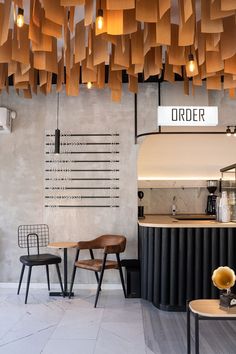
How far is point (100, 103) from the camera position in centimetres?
633

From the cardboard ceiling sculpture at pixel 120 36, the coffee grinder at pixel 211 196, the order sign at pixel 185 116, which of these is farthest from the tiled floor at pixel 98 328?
the coffee grinder at pixel 211 196

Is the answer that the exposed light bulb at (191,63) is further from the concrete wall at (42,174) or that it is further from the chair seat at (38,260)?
the chair seat at (38,260)

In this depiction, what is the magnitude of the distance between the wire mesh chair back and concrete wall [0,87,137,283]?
0.08 meters

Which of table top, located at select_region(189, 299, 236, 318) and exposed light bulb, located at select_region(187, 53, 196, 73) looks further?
exposed light bulb, located at select_region(187, 53, 196, 73)

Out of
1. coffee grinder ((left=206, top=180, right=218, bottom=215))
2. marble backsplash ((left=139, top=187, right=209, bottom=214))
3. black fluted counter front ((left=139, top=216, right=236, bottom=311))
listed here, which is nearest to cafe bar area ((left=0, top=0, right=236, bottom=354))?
black fluted counter front ((left=139, top=216, right=236, bottom=311))

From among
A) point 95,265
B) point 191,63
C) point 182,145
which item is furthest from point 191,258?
point 182,145

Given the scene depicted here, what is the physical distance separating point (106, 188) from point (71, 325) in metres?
2.41

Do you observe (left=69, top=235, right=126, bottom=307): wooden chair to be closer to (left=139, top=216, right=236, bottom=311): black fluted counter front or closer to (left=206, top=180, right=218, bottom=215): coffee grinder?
(left=139, top=216, right=236, bottom=311): black fluted counter front

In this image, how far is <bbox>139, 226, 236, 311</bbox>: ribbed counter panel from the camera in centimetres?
503

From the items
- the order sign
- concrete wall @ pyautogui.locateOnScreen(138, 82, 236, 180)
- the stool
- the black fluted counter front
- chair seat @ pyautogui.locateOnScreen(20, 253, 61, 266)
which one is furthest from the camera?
concrete wall @ pyautogui.locateOnScreen(138, 82, 236, 180)

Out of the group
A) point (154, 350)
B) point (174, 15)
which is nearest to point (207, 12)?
point (174, 15)

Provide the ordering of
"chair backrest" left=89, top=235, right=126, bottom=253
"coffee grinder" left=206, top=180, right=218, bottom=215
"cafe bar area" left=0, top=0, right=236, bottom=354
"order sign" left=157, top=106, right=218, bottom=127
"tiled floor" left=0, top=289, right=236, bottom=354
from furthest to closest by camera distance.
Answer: "coffee grinder" left=206, top=180, right=218, bottom=215
"chair backrest" left=89, top=235, right=126, bottom=253
"order sign" left=157, top=106, right=218, bottom=127
"tiled floor" left=0, top=289, right=236, bottom=354
"cafe bar area" left=0, top=0, right=236, bottom=354

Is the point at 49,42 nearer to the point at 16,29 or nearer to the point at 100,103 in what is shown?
the point at 16,29

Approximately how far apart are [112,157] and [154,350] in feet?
10.8
